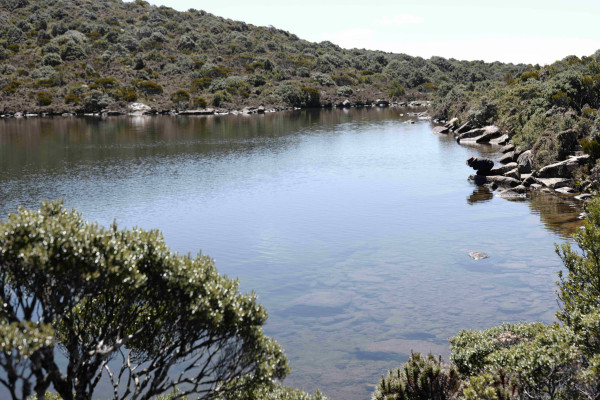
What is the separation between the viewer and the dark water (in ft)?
87.0

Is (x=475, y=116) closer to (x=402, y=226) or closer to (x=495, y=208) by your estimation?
(x=495, y=208)

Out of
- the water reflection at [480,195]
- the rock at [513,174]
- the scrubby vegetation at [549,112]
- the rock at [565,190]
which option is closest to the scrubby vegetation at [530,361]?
the water reflection at [480,195]

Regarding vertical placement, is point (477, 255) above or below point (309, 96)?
below

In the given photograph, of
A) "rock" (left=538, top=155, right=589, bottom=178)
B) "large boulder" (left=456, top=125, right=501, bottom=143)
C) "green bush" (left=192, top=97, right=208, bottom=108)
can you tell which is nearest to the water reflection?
"rock" (left=538, top=155, right=589, bottom=178)

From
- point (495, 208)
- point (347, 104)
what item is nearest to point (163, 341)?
point (495, 208)

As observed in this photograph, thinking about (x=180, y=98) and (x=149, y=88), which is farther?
(x=149, y=88)

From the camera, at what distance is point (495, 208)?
4822cm

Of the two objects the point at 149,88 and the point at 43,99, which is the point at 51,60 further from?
the point at 149,88

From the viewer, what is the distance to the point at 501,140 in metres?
85.4

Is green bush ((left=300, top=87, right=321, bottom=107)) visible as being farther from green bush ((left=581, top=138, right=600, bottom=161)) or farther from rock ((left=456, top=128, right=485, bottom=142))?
green bush ((left=581, top=138, right=600, bottom=161))

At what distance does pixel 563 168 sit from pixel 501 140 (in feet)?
104

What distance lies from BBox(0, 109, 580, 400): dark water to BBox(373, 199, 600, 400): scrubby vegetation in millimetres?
4269

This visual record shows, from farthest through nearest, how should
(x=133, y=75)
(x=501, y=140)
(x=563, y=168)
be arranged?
(x=133, y=75), (x=501, y=140), (x=563, y=168)

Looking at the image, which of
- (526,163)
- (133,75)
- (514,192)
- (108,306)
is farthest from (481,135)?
(133,75)
